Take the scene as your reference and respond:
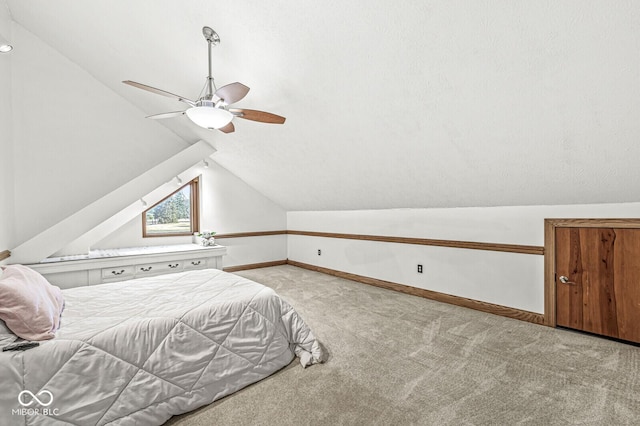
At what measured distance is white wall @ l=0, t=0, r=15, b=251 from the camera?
2943 mm

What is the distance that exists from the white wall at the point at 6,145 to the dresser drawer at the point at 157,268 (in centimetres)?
121

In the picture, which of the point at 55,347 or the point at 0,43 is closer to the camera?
the point at 55,347

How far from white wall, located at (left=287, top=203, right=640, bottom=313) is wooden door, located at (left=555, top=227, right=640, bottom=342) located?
16 centimetres

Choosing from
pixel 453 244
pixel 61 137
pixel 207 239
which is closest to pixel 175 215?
pixel 207 239

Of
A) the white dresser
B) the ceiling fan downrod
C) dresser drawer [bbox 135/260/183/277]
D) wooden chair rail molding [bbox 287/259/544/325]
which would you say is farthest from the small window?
the ceiling fan downrod

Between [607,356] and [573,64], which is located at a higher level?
[573,64]

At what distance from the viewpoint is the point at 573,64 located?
1.60m

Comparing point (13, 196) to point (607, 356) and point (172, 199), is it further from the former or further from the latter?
point (607, 356)

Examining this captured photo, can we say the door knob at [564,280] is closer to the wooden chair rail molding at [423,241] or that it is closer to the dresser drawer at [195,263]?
the wooden chair rail molding at [423,241]

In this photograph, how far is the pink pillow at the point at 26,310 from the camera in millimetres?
1471

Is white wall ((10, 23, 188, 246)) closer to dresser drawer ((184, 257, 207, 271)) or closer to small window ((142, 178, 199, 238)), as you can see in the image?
small window ((142, 178, 199, 238))

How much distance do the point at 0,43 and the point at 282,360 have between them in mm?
2874

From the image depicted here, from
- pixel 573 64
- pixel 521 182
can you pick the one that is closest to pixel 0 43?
pixel 573 64

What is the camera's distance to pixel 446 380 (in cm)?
199
